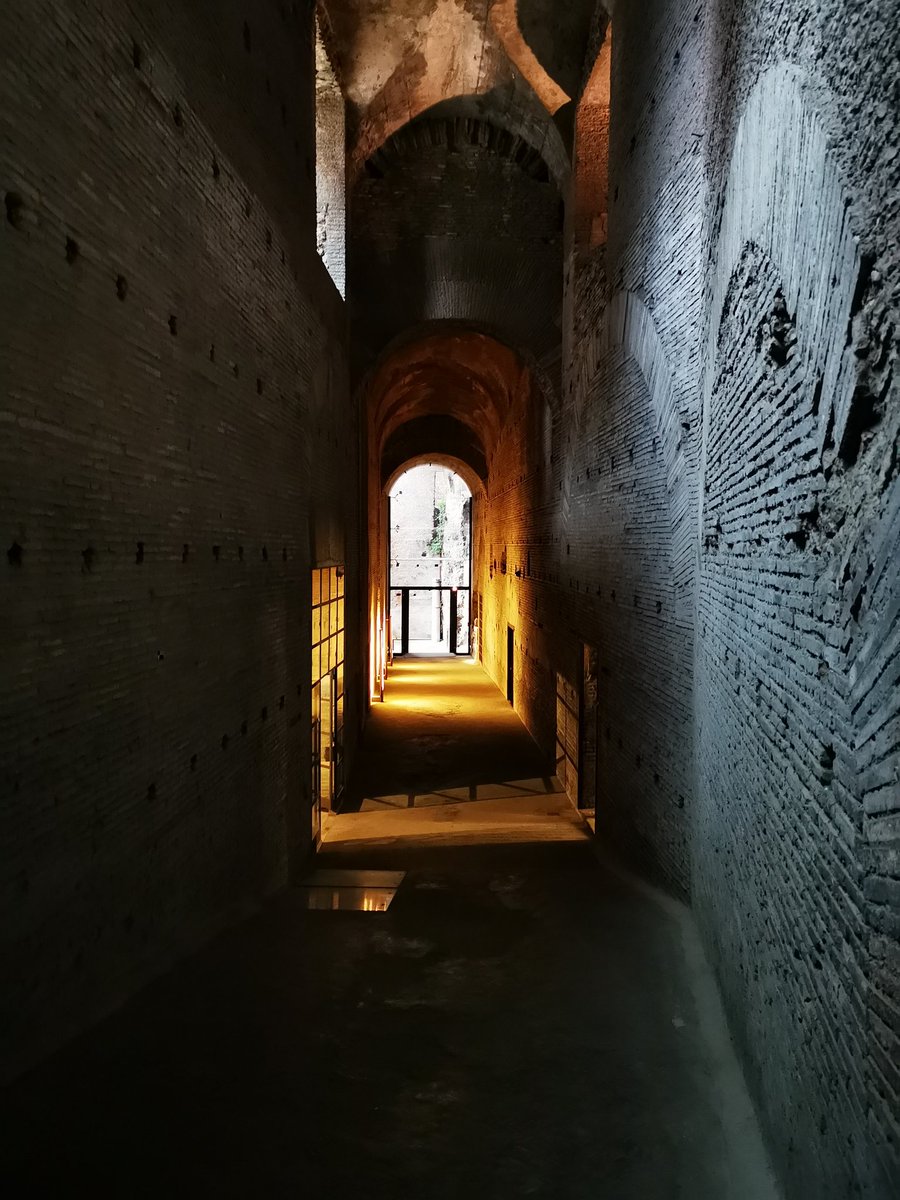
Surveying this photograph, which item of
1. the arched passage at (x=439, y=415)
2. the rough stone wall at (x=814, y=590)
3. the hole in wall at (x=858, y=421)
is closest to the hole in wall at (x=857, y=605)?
the rough stone wall at (x=814, y=590)

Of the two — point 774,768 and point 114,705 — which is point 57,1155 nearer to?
point 114,705

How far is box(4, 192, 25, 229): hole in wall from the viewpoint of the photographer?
2.56 m

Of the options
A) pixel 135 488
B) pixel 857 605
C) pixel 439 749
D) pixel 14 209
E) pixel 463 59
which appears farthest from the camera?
pixel 439 749

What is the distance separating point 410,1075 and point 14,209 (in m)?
3.49

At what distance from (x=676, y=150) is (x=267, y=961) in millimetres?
5427

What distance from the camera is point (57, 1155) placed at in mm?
2625

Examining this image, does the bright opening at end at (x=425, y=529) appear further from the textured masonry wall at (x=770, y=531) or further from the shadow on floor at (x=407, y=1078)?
the shadow on floor at (x=407, y=1078)

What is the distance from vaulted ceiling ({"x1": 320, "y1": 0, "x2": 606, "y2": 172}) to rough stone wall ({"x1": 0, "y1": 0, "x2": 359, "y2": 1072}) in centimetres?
364

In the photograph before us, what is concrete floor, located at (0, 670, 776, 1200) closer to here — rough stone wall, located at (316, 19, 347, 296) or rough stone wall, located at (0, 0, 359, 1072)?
rough stone wall, located at (0, 0, 359, 1072)

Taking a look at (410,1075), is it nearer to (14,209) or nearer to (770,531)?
(770,531)

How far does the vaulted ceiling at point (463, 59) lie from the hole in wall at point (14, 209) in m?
7.47

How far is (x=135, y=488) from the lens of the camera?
3.53 meters

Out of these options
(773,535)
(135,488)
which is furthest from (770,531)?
(135,488)

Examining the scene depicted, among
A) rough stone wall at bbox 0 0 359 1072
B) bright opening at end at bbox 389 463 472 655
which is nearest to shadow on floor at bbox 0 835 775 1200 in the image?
rough stone wall at bbox 0 0 359 1072
